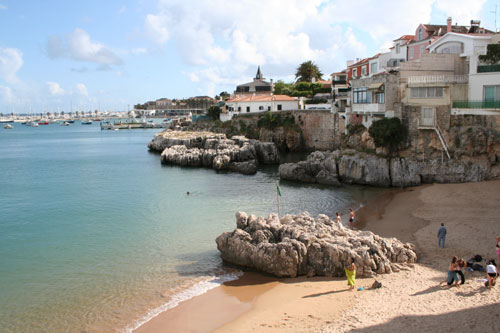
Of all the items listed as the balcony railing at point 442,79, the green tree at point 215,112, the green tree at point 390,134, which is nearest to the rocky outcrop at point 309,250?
the green tree at point 390,134

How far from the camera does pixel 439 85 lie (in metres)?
34.9

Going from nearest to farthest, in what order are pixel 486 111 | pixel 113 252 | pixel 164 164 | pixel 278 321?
pixel 278 321 → pixel 113 252 → pixel 486 111 → pixel 164 164

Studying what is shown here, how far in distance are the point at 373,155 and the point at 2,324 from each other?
31.2m

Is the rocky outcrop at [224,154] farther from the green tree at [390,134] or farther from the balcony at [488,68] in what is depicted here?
the balcony at [488,68]

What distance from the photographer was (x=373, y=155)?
37.9 meters

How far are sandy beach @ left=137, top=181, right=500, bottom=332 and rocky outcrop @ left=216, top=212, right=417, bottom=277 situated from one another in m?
0.49

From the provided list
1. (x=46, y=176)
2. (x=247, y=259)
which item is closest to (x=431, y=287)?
(x=247, y=259)

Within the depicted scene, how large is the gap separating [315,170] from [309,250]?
74.5ft

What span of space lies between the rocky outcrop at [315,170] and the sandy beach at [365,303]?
16187mm

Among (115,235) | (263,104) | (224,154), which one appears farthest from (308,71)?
(115,235)

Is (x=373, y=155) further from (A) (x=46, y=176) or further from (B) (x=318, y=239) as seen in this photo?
(A) (x=46, y=176)

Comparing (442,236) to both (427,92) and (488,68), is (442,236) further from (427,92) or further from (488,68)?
(488,68)

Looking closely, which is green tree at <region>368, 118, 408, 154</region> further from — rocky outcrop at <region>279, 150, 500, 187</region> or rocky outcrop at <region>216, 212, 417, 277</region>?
rocky outcrop at <region>216, 212, 417, 277</region>

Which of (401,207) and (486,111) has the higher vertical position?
(486,111)
